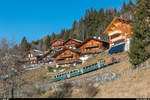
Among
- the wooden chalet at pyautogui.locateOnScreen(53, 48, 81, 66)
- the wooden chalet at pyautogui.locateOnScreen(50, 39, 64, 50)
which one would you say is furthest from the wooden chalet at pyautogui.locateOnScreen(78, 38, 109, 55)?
the wooden chalet at pyautogui.locateOnScreen(50, 39, 64, 50)

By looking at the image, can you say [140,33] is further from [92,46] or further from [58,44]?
[58,44]

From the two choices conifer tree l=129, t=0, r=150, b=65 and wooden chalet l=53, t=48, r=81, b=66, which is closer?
conifer tree l=129, t=0, r=150, b=65

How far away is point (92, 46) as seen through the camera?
181ft

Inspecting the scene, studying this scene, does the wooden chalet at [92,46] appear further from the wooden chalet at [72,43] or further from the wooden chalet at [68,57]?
the wooden chalet at [72,43]

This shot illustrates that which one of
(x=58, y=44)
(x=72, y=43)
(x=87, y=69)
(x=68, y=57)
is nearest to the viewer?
(x=87, y=69)

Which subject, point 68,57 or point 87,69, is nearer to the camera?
point 87,69

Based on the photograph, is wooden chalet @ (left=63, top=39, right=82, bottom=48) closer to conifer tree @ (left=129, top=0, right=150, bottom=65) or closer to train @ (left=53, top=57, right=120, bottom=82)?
train @ (left=53, top=57, right=120, bottom=82)

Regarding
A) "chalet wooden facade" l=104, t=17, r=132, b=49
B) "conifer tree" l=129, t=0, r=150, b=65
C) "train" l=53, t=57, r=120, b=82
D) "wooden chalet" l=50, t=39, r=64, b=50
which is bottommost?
"train" l=53, t=57, r=120, b=82

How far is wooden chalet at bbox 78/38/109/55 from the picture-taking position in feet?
179

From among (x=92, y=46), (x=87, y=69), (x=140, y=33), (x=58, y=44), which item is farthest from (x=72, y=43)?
(x=140, y=33)

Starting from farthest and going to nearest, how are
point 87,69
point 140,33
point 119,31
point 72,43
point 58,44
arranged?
1. point 58,44
2. point 72,43
3. point 119,31
4. point 87,69
5. point 140,33

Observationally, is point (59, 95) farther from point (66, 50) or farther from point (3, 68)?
point (66, 50)

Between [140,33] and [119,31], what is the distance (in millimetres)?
22172

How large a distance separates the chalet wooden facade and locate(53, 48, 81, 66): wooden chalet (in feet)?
44.7
